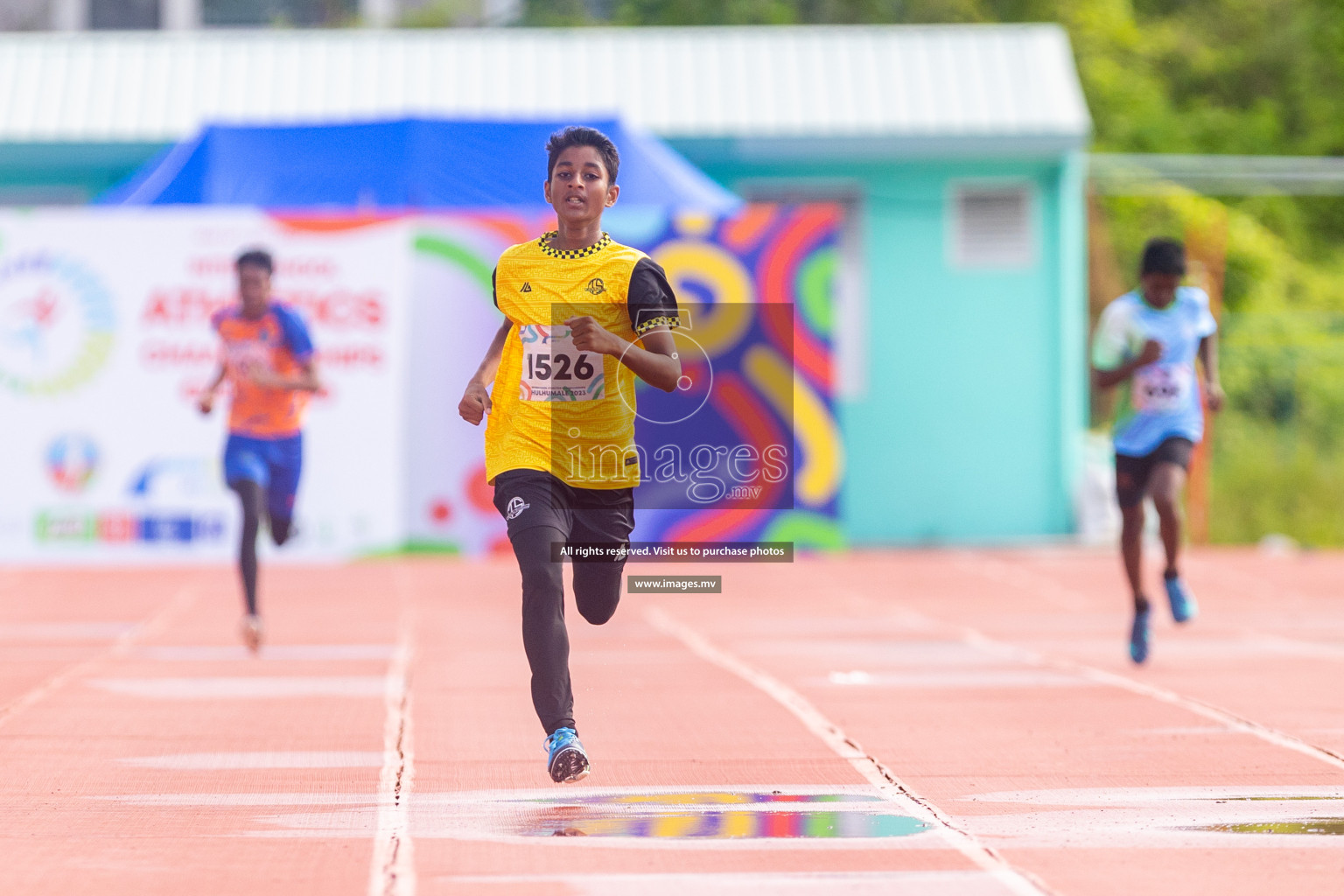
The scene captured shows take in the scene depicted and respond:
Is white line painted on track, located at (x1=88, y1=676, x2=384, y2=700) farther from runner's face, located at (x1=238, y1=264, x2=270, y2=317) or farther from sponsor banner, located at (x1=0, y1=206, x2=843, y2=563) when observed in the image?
sponsor banner, located at (x1=0, y1=206, x2=843, y2=563)

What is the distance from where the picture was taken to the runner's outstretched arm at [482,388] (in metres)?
6.21

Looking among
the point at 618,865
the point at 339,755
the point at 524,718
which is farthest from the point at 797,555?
the point at 618,865

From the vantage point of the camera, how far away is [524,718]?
8312mm

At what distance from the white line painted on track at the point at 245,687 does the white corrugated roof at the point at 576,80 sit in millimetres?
11137

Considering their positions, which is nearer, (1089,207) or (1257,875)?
(1257,875)

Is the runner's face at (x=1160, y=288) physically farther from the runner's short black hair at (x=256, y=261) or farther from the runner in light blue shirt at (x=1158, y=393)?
the runner's short black hair at (x=256, y=261)

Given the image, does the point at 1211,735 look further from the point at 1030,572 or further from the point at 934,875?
the point at 1030,572

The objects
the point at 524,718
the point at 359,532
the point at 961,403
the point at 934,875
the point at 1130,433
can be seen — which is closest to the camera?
the point at 934,875

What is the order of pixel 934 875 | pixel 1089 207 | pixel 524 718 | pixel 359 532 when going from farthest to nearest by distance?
1. pixel 1089 207
2. pixel 359 532
3. pixel 524 718
4. pixel 934 875

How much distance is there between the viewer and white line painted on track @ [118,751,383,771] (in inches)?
277

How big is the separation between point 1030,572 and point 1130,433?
6663 millimetres

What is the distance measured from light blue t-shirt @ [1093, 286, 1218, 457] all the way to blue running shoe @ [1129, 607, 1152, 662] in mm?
848

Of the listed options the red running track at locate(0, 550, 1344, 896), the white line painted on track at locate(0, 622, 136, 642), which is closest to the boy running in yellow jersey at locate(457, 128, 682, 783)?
the red running track at locate(0, 550, 1344, 896)

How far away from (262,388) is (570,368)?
513 centimetres
